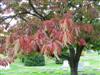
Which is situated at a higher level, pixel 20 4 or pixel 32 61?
pixel 20 4

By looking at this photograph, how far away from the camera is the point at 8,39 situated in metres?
3.06

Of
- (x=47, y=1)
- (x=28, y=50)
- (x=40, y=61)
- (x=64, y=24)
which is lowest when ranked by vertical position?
(x=40, y=61)

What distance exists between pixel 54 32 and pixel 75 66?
14.9 ft

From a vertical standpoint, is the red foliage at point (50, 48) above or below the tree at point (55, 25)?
below

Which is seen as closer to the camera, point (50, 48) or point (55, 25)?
point (50, 48)

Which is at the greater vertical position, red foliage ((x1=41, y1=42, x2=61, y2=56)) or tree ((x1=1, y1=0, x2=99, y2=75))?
tree ((x1=1, y1=0, x2=99, y2=75))

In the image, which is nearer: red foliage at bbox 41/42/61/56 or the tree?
red foliage at bbox 41/42/61/56

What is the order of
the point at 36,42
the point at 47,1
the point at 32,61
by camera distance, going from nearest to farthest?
the point at 36,42 → the point at 47,1 → the point at 32,61

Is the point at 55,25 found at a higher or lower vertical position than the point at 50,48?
higher

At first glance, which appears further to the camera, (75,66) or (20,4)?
(75,66)

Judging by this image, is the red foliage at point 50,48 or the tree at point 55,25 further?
the tree at point 55,25

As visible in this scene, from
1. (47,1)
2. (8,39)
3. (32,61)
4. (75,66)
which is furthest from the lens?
(32,61)

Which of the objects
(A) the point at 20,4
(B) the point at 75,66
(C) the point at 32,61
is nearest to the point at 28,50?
(A) the point at 20,4

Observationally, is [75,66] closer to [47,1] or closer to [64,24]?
[47,1]
